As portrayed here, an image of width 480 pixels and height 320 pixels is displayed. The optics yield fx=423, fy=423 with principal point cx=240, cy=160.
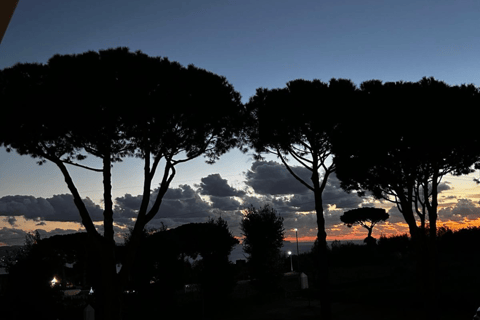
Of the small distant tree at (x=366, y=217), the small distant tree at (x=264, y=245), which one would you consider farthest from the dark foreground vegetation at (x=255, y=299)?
the small distant tree at (x=366, y=217)

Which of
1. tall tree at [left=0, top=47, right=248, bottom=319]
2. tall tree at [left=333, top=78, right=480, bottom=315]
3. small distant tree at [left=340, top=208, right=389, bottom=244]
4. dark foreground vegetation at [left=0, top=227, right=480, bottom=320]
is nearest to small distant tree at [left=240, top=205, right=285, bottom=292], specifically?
dark foreground vegetation at [left=0, top=227, right=480, bottom=320]

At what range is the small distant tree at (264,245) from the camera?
25.3m

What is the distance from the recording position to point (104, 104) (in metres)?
14.0

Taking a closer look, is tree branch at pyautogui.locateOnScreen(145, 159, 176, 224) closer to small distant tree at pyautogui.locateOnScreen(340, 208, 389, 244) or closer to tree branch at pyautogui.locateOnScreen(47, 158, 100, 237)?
tree branch at pyautogui.locateOnScreen(47, 158, 100, 237)

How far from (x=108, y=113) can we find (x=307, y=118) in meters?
8.42

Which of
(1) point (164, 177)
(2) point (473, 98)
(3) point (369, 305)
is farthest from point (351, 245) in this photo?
(1) point (164, 177)

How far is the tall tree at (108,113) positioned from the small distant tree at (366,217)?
4759cm

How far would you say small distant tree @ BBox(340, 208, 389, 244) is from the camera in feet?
193

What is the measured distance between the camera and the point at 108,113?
1423 cm

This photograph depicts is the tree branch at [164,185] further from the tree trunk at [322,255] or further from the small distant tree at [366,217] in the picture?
the small distant tree at [366,217]

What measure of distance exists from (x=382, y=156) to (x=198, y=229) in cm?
1649

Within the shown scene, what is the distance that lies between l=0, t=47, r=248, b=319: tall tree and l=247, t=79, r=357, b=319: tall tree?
3915mm

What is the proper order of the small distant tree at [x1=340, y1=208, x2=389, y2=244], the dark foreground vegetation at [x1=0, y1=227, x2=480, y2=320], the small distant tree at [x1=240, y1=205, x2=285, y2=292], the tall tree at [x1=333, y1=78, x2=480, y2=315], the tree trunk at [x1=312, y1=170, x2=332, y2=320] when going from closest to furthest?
the dark foreground vegetation at [x1=0, y1=227, x2=480, y2=320]
the tree trunk at [x1=312, y1=170, x2=332, y2=320]
the tall tree at [x1=333, y1=78, x2=480, y2=315]
the small distant tree at [x1=240, y1=205, x2=285, y2=292]
the small distant tree at [x1=340, y1=208, x2=389, y2=244]

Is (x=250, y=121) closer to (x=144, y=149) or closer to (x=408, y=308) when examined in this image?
(x=144, y=149)
